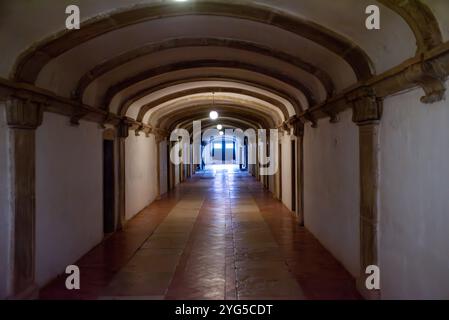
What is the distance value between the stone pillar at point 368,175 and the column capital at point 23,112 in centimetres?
405

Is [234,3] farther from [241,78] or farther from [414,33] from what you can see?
[241,78]

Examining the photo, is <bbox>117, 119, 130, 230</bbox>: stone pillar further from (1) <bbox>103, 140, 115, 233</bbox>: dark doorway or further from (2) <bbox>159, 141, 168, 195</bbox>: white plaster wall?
(2) <bbox>159, 141, 168, 195</bbox>: white plaster wall

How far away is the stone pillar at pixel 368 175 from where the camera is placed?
522cm

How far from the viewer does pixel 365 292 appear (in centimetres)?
548

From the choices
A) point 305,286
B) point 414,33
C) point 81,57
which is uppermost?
point 81,57

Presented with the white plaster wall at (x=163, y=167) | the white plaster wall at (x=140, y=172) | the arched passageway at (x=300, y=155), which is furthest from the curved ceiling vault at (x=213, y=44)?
the white plaster wall at (x=163, y=167)

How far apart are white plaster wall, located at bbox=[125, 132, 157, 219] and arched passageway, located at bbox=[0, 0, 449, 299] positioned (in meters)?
1.04

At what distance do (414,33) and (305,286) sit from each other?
3.59 m

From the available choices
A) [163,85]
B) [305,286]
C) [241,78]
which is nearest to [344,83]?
[305,286]

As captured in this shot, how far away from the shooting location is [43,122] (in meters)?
5.89

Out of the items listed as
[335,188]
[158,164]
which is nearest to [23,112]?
[335,188]

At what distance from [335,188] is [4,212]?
16.4ft

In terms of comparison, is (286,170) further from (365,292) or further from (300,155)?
(365,292)

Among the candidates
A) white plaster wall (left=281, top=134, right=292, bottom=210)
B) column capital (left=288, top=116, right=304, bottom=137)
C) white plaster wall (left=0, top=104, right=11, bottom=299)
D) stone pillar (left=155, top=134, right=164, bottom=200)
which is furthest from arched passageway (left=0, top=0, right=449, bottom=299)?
stone pillar (left=155, top=134, right=164, bottom=200)
